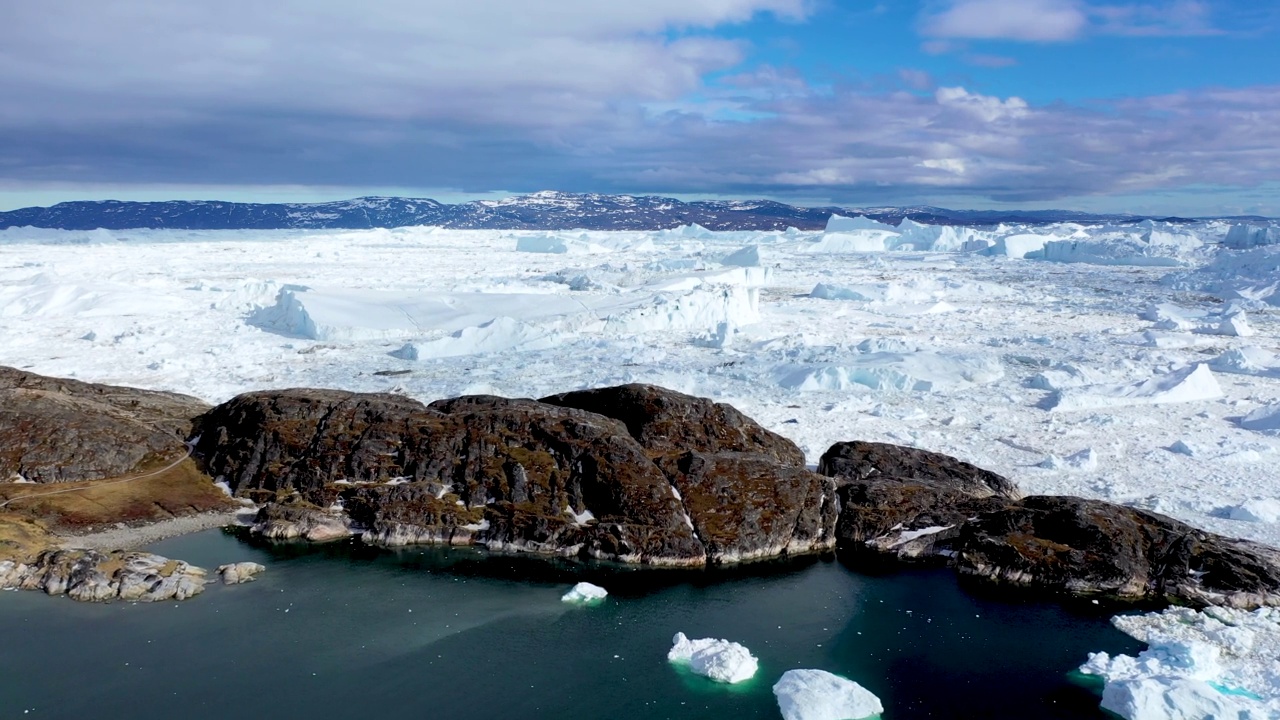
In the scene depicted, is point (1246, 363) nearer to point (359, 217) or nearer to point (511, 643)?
point (511, 643)

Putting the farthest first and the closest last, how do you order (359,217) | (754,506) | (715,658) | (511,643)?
(359,217)
(754,506)
(511,643)
(715,658)

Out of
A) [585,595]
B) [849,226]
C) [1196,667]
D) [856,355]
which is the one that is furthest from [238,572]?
[849,226]

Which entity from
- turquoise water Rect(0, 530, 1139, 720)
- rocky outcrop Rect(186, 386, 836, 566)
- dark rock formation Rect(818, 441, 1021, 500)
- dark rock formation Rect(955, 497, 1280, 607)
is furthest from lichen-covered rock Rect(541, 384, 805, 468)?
dark rock formation Rect(955, 497, 1280, 607)

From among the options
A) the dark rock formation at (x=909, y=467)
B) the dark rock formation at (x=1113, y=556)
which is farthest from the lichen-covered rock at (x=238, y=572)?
the dark rock formation at (x=1113, y=556)

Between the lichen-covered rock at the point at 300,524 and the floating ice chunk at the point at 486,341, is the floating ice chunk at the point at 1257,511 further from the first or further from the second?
the floating ice chunk at the point at 486,341

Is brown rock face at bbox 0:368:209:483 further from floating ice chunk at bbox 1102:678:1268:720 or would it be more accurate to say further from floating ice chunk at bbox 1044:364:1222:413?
floating ice chunk at bbox 1044:364:1222:413

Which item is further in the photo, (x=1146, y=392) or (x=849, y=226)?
(x=849, y=226)
